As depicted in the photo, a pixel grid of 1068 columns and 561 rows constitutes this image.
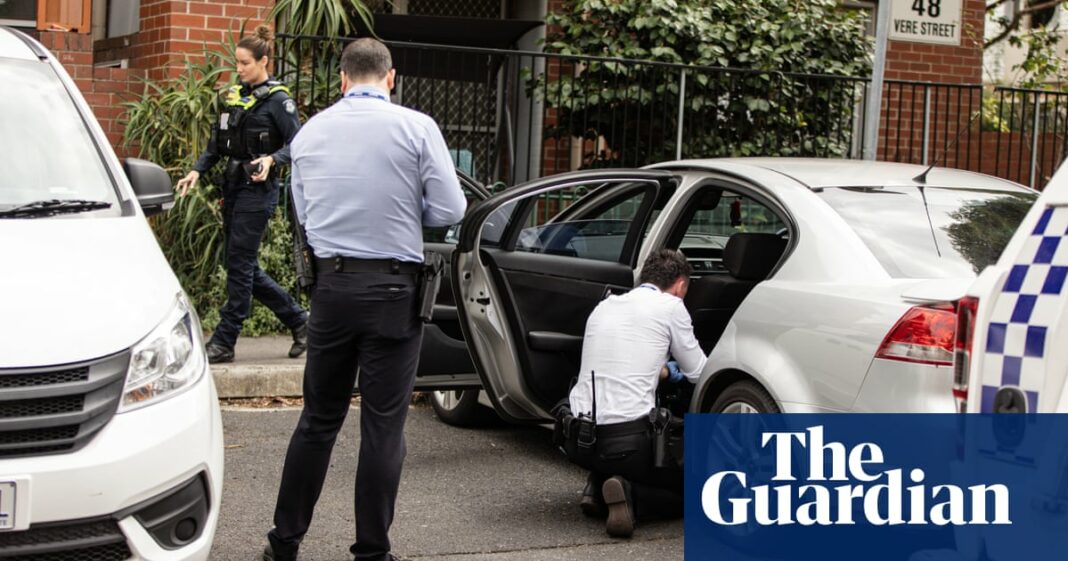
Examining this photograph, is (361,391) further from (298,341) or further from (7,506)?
(298,341)

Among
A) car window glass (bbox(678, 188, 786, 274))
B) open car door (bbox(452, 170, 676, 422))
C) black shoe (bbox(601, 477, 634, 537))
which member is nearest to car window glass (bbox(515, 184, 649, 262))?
open car door (bbox(452, 170, 676, 422))

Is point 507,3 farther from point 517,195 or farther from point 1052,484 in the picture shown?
point 1052,484

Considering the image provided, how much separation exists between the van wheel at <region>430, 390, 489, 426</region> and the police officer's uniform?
51.2 inches

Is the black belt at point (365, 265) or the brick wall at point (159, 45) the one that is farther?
the brick wall at point (159, 45)

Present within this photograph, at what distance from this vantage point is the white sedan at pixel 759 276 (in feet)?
14.9

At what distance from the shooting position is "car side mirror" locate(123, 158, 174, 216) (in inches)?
195

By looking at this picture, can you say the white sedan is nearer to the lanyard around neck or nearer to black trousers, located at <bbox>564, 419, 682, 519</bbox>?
black trousers, located at <bbox>564, 419, 682, 519</bbox>

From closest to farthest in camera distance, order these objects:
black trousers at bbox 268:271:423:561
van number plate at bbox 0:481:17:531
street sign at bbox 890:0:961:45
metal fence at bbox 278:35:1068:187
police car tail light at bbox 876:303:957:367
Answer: van number plate at bbox 0:481:17:531
police car tail light at bbox 876:303:957:367
black trousers at bbox 268:271:423:561
street sign at bbox 890:0:961:45
metal fence at bbox 278:35:1068:187

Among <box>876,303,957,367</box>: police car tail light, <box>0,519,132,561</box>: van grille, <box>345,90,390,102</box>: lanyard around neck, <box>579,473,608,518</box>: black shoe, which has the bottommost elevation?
<box>579,473,608,518</box>: black shoe

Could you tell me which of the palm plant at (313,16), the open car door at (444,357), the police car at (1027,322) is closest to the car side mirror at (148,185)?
the open car door at (444,357)

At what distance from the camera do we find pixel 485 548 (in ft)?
16.9

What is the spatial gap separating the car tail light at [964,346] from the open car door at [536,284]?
2630 mm

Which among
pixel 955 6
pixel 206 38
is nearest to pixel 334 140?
pixel 955 6

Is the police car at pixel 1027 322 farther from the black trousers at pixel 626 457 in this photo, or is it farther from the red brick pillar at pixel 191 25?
the red brick pillar at pixel 191 25
